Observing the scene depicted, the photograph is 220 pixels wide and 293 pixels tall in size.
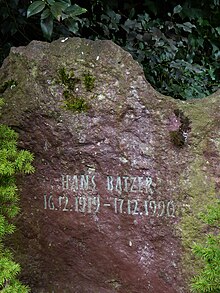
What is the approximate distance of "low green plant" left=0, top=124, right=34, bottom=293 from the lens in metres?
1.73

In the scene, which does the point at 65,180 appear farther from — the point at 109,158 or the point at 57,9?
the point at 57,9

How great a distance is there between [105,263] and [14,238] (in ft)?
1.34

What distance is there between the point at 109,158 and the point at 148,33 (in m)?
1.10

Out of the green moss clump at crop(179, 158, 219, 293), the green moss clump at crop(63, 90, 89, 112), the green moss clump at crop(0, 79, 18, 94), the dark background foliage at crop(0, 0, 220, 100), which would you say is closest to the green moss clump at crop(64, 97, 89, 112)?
the green moss clump at crop(63, 90, 89, 112)

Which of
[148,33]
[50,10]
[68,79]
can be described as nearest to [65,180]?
[68,79]

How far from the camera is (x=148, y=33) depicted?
299 centimetres

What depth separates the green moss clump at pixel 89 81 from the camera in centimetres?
217

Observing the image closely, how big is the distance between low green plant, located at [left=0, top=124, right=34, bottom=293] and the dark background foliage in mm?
929

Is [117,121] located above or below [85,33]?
above

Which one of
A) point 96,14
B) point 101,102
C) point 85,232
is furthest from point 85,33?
point 85,232

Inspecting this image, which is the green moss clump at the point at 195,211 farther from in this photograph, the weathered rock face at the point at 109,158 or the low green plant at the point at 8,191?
the low green plant at the point at 8,191

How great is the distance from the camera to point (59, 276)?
228cm

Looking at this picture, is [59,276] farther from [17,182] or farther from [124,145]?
[124,145]

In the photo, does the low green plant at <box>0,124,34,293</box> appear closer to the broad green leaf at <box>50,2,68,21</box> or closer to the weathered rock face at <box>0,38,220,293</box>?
the weathered rock face at <box>0,38,220,293</box>
